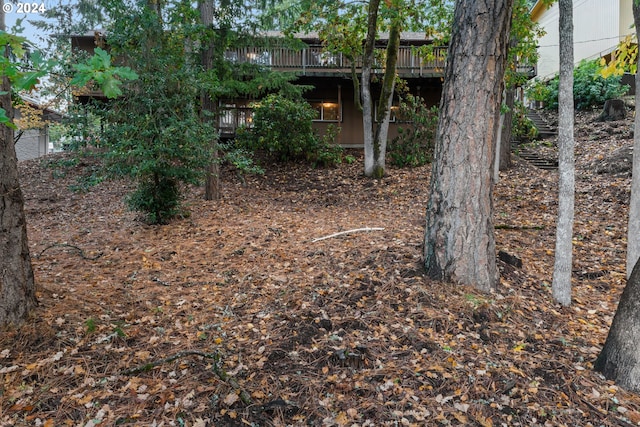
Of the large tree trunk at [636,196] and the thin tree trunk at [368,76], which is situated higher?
the thin tree trunk at [368,76]

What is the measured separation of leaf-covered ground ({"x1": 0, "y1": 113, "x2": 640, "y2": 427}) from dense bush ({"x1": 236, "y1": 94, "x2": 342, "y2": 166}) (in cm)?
674

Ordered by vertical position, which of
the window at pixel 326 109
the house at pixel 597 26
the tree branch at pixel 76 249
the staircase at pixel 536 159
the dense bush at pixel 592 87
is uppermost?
the house at pixel 597 26

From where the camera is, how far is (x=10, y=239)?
11.6 feet

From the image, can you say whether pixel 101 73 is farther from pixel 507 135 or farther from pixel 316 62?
pixel 316 62

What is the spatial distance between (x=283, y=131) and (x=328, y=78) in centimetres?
472

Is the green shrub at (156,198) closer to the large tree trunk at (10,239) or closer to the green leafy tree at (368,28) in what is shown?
the large tree trunk at (10,239)

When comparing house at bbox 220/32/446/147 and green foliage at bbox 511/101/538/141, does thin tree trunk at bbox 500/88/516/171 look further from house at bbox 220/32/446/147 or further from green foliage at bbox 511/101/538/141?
house at bbox 220/32/446/147

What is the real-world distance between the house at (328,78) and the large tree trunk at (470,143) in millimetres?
11451

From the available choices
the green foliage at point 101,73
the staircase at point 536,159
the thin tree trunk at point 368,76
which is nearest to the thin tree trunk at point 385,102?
the thin tree trunk at point 368,76

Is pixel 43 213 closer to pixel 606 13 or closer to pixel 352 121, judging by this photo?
pixel 352 121

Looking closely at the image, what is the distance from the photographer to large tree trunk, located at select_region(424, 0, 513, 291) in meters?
4.38

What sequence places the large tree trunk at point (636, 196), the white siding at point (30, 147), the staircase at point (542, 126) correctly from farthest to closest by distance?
1. the white siding at point (30, 147)
2. the staircase at point (542, 126)
3. the large tree trunk at point (636, 196)

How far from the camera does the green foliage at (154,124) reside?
6.95 metres

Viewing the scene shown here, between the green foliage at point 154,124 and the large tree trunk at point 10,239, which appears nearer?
the large tree trunk at point 10,239
